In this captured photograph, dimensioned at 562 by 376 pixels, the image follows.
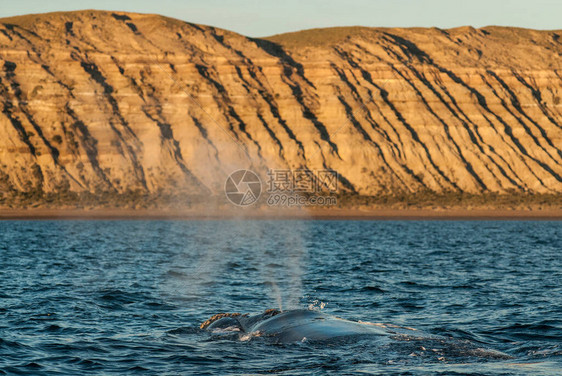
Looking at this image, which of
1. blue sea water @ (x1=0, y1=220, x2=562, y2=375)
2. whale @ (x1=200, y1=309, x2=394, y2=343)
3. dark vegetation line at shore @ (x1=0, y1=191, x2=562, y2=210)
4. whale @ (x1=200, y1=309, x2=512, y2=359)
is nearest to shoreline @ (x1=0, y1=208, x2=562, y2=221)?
dark vegetation line at shore @ (x1=0, y1=191, x2=562, y2=210)

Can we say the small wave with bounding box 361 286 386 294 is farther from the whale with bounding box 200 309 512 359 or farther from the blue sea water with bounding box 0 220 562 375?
the whale with bounding box 200 309 512 359

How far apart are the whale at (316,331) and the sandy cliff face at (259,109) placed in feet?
344

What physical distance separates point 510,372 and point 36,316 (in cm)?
1486

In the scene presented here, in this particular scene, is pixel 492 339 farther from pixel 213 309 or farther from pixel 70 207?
pixel 70 207

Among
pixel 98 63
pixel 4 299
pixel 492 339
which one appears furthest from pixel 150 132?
pixel 492 339

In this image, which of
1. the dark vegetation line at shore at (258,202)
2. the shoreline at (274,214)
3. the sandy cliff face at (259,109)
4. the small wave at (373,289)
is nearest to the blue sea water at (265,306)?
the small wave at (373,289)

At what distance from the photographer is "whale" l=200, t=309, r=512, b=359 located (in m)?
19.5

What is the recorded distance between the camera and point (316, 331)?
67.1ft

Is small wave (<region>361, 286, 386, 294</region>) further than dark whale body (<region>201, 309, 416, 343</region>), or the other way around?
small wave (<region>361, 286, 386, 294</region>)

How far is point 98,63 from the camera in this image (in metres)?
148

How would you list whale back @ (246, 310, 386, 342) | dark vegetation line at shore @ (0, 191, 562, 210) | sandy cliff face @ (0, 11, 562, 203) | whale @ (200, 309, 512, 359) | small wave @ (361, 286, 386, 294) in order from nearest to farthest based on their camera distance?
whale @ (200, 309, 512, 359), whale back @ (246, 310, 386, 342), small wave @ (361, 286, 386, 294), dark vegetation line at shore @ (0, 191, 562, 210), sandy cliff face @ (0, 11, 562, 203)

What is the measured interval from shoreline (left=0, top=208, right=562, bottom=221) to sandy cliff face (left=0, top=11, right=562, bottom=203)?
241 inches

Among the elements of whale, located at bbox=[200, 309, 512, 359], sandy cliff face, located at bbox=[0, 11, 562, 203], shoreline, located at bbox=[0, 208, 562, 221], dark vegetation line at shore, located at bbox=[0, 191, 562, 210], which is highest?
sandy cliff face, located at bbox=[0, 11, 562, 203]

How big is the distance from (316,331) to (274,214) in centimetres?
10288
